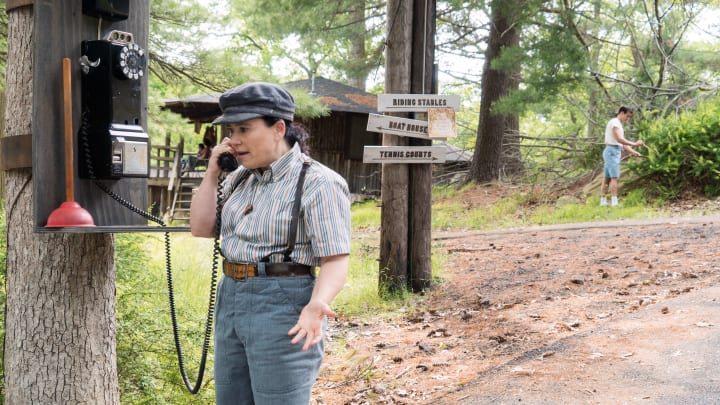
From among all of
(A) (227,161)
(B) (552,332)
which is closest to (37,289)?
(A) (227,161)

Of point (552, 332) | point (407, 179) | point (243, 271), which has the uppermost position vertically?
point (407, 179)

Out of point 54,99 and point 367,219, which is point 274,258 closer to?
point 54,99

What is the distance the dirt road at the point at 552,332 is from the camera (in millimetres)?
4645

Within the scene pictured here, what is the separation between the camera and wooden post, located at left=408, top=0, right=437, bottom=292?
7.98 m

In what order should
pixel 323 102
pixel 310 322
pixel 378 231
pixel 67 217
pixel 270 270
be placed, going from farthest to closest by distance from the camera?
1. pixel 323 102
2. pixel 378 231
3. pixel 67 217
4. pixel 270 270
5. pixel 310 322

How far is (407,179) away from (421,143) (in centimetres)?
42

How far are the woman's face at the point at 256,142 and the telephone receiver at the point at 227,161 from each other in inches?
3.3

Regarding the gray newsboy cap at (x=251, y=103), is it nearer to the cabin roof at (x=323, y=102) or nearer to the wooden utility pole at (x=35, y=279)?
the wooden utility pole at (x=35, y=279)

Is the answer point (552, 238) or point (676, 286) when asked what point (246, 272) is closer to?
point (676, 286)

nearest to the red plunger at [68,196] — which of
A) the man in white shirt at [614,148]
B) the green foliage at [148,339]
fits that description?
the green foliage at [148,339]

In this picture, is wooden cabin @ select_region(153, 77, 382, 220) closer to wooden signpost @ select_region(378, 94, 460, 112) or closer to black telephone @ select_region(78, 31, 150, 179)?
wooden signpost @ select_region(378, 94, 460, 112)

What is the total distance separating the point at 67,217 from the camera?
10.1ft

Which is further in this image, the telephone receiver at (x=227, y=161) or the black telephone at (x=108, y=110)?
the black telephone at (x=108, y=110)

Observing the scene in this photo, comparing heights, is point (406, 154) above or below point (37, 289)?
above
